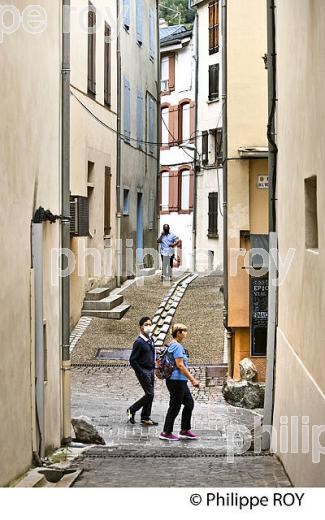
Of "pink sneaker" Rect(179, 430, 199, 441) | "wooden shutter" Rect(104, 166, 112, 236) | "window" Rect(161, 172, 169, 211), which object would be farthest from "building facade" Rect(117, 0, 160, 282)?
"pink sneaker" Rect(179, 430, 199, 441)

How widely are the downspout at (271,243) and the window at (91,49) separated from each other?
363 inches

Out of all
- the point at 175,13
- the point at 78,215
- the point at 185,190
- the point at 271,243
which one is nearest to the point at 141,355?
the point at 271,243

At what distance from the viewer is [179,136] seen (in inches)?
1657

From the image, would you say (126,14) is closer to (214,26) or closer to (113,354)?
(214,26)

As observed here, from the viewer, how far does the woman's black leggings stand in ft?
40.0

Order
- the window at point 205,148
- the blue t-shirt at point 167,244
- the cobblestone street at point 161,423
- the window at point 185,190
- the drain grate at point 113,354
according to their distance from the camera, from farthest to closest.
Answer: the window at point 185,190, the window at point 205,148, the blue t-shirt at point 167,244, the drain grate at point 113,354, the cobblestone street at point 161,423

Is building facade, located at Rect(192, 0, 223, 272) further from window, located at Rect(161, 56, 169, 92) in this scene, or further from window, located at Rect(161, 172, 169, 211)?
window, located at Rect(161, 56, 169, 92)

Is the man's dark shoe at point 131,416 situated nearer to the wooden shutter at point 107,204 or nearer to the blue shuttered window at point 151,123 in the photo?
the wooden shutter at point 107,204

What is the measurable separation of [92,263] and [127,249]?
16.8 feet

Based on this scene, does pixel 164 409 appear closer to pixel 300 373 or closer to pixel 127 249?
pixel 300 373

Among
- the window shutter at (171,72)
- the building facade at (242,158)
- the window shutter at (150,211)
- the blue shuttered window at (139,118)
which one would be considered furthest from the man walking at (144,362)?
the window shutter at (171,72)

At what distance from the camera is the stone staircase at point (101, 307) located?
826 inches

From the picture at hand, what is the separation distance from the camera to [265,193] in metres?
17.6

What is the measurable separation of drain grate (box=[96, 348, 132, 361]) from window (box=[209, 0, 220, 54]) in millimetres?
19754
